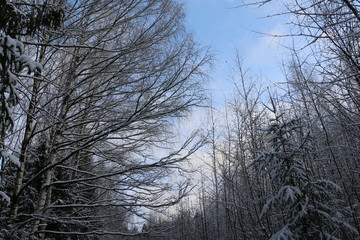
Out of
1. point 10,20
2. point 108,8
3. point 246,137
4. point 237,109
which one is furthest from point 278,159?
point 10,20

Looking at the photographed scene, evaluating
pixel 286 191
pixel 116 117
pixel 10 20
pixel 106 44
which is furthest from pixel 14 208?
pixel 286 191

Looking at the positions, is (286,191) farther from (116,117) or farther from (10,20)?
(10,20)

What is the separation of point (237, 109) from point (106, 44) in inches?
189

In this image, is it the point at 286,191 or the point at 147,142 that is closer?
the point at 286,191

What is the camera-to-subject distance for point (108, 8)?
4453 millimetres

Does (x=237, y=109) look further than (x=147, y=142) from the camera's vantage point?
Yes

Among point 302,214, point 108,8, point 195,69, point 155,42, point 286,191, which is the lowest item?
point 302,214

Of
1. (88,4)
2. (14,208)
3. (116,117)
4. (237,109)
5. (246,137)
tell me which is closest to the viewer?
(14,208)

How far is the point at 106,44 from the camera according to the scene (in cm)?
446

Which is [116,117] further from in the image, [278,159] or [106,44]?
[278,159]

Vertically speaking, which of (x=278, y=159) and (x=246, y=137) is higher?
(x=246, y=137)

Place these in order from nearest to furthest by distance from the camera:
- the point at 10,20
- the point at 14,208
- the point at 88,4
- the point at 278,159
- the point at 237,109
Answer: the point at 10,20
the point at 14,208
the point at 88,4
the point at 278,159
the point at 237,109

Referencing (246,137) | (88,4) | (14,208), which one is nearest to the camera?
(14,208)

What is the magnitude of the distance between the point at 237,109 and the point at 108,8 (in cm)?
497
